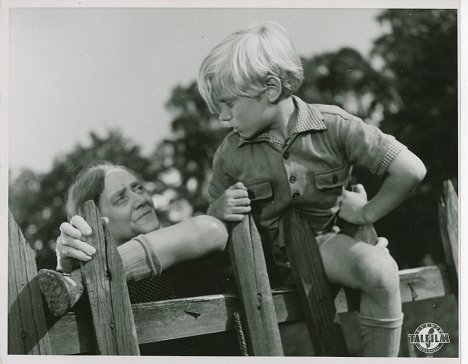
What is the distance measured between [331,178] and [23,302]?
1373mm

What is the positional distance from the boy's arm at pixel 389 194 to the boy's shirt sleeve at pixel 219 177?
20.4 inches

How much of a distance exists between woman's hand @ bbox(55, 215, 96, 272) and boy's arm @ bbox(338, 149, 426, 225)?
43.4 inches

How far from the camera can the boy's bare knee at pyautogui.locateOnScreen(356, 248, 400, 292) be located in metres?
2.87

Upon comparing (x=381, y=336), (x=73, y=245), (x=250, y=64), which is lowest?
(x=381, y=336)

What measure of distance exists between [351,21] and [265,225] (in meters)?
1.02

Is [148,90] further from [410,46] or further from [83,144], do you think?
[410,46]

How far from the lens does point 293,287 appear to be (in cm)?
295

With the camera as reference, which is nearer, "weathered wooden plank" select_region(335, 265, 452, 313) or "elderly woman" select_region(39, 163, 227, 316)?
"elderly woman" select_region(39, 163, 227, 316)

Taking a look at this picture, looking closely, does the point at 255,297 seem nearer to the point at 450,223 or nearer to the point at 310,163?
the point at 310,163

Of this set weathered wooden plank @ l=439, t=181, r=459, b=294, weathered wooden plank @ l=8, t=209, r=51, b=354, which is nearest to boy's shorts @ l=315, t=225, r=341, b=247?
weathered wooden plank @ l=439, t=181, r=459, b=294

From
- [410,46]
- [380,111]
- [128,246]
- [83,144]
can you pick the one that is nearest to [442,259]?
[380,111]

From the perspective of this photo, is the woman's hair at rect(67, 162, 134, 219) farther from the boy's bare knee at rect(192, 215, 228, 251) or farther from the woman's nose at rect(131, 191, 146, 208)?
the boy's bare knee at rect(192, 215, 228, 251)

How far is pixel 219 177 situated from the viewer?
10.00 ft

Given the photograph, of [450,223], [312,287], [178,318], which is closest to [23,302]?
[178,318]
